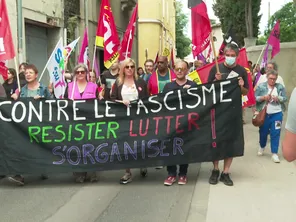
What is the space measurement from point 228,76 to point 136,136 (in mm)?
1487

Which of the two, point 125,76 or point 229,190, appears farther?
point 125,76

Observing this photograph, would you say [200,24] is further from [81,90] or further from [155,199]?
[155,199]

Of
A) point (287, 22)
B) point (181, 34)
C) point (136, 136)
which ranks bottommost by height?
point (136, 136)

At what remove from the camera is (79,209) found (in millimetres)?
4523

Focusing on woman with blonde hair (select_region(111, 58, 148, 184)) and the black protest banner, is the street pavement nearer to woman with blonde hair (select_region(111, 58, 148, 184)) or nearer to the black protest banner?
the black protest banner

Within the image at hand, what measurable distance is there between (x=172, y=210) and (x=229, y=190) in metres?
0.94

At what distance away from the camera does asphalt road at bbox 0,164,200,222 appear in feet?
14.0

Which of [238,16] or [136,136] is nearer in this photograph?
[136,136]

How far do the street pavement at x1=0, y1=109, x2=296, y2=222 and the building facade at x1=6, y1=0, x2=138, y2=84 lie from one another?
5.99m

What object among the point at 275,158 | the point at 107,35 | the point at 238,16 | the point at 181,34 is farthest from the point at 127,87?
the point at 181,34

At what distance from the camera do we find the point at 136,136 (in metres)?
5.28

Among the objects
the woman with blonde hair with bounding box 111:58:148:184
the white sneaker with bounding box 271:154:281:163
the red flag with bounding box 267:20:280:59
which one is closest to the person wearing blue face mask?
the woman with blonde hair with bounding box 111:58:148:184

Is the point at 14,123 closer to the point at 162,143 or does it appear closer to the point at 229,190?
the point at 162,143

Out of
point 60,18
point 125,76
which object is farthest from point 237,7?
point 125,76
